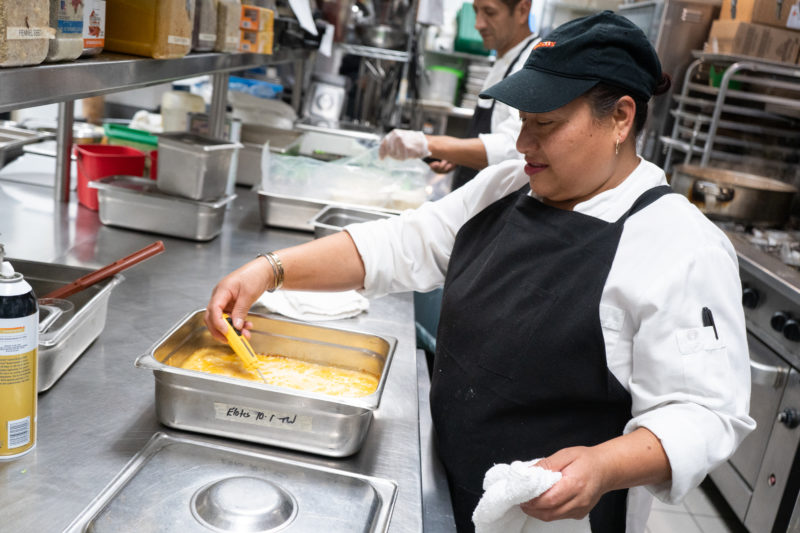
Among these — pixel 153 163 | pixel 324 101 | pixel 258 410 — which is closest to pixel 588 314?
pixel 258 410

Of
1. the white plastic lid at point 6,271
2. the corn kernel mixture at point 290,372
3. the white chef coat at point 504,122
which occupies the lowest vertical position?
the corn kernel mixture at point 290,372

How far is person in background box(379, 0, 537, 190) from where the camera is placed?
2.58 metres

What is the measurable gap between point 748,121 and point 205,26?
3.24 m

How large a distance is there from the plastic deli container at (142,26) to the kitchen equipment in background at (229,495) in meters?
0.80

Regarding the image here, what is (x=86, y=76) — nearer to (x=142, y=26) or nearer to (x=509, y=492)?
(x=142, y=26)

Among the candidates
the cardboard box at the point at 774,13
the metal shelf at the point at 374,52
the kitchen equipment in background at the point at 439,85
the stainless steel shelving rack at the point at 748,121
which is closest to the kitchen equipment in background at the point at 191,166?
the metal shelf at the point at 374,52

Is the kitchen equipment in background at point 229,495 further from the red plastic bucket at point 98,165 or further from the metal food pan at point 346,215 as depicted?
the red plastic bucket at point 98,165

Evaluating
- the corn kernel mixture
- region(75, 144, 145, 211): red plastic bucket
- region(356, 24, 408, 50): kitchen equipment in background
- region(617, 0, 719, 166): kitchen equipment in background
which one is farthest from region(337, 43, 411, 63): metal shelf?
the corn kernel mixture

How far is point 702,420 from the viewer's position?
1060 millimetres

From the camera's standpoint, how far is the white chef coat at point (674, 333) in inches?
42.0

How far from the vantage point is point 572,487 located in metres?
0.98

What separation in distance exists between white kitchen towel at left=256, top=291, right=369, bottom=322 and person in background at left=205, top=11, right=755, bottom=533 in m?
0.35

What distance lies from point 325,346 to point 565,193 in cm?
57

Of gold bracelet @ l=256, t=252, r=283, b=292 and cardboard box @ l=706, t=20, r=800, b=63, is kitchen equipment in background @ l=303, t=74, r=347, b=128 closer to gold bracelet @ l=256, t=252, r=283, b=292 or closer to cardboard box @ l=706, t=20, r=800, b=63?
cardboard box @ l=706, t=20, r=800, b=63
